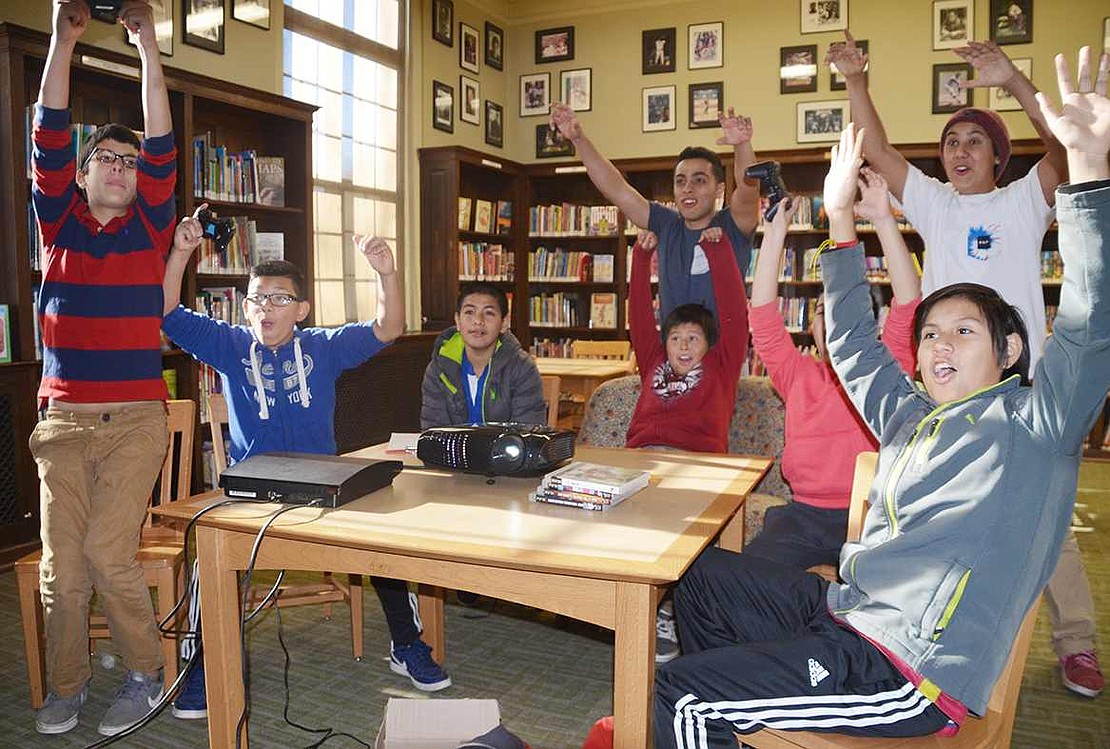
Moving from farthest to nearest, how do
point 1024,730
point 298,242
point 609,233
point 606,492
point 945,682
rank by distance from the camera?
point 609,233
point 298,242
point 1024,730
point 606,492
point 945,682

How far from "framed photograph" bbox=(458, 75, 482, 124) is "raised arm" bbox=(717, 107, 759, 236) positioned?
435cm

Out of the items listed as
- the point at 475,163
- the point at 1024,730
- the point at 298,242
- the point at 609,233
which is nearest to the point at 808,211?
the point at 609,233

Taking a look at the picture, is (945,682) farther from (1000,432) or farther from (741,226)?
(741,226)

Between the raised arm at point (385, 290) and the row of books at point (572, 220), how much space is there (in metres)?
4.94

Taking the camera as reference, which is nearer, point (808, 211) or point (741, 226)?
point (741, 226)

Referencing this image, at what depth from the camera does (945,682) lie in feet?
4.02

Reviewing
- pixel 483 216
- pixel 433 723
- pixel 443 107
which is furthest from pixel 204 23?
pixel 433 723

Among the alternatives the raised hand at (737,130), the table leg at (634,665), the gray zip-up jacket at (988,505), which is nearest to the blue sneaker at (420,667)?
the table leg at (634,665)

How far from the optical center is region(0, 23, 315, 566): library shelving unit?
3.39 meters

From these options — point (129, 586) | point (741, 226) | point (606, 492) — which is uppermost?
point (741, 226)

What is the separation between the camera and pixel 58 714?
2.11 m

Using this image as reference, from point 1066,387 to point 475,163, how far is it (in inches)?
226

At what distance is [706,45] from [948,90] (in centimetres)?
185

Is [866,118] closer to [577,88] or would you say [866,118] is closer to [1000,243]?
[1000,243]
